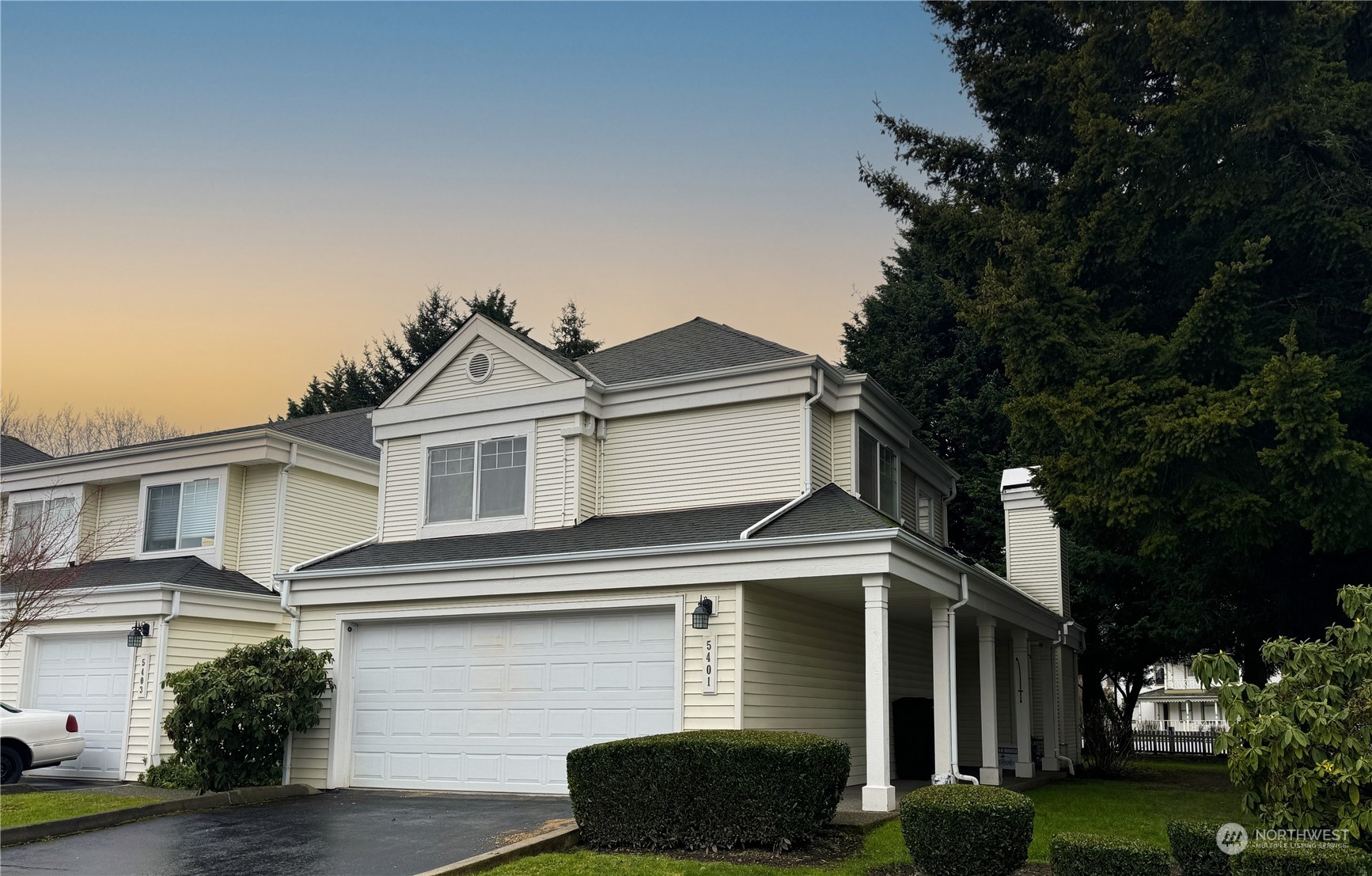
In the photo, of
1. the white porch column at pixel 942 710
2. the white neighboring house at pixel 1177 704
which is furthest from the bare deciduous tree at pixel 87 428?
the white neighboring house at pixel 1177 704

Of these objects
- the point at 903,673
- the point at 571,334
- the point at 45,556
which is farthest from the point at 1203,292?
the point at 571,334

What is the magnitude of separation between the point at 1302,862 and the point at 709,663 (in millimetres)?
7028

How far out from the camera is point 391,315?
43.3 meters

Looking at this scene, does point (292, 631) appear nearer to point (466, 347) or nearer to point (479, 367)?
point (479, 367)

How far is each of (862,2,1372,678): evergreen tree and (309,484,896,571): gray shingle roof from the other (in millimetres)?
2799

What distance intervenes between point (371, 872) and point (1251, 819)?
10.0 m

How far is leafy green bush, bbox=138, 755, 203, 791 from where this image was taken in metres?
16.4

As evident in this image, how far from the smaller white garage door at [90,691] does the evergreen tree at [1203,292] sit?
15.1 metres

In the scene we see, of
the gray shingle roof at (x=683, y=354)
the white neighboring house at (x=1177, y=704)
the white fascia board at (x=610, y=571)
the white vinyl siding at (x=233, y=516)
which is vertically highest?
the gray shingle roof at (x=683, y=354)

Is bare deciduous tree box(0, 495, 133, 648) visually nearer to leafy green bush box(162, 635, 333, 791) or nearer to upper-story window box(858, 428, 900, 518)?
leafy green bush box(162, 635, 333, 791)

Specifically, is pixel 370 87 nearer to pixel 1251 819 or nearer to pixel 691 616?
pixel 691 616

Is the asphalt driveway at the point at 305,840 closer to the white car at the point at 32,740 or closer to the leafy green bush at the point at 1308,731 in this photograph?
the white car at the point at 32,740

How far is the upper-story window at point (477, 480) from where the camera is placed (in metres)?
17.2

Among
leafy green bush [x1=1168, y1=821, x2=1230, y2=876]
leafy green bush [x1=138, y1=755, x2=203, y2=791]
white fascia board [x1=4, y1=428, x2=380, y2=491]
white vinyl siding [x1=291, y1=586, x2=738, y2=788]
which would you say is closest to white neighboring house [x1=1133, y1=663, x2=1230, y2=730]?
white fascia board [x1=4, y1=428, x2=380, y2=491]
